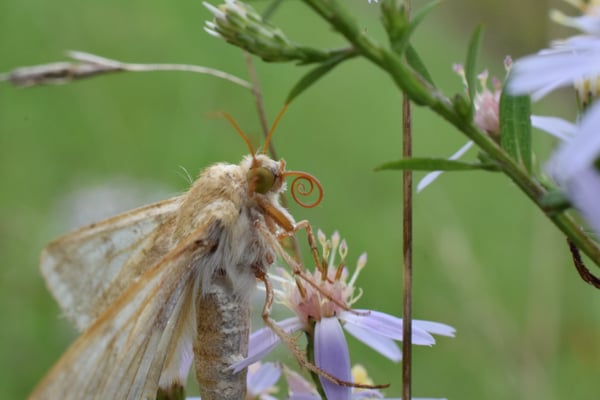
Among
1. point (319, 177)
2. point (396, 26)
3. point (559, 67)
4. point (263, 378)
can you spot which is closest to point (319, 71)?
point (396, 26)

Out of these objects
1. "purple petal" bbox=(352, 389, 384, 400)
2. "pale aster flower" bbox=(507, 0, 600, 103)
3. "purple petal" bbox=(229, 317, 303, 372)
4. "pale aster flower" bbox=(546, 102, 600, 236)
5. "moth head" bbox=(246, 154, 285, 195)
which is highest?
"moth head" bbox=(246, 154, 285, 195)

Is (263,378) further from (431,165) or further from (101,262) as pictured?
(431,165)

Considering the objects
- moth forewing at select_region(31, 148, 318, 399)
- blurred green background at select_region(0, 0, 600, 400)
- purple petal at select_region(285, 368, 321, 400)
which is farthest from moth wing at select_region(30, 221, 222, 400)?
blurred green background at select_region(0, 0, 600, 400)

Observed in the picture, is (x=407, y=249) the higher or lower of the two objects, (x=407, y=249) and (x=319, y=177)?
the lower

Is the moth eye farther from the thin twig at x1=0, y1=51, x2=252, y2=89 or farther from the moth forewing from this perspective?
the thin twig at x1=0, y1=51, x2=252, y2=89

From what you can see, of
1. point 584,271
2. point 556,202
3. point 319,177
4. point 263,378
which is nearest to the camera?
point 556,202

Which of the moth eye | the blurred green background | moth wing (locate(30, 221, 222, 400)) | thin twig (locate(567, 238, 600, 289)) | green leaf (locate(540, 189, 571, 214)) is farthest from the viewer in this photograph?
the blurred green background

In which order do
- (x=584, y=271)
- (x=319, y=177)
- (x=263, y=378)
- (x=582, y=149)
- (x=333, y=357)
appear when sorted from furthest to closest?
(x=319, y=177) < (x=263, y=378) < (x=333, y=357) < (x=584, y=271) < (x=582, y=149)
